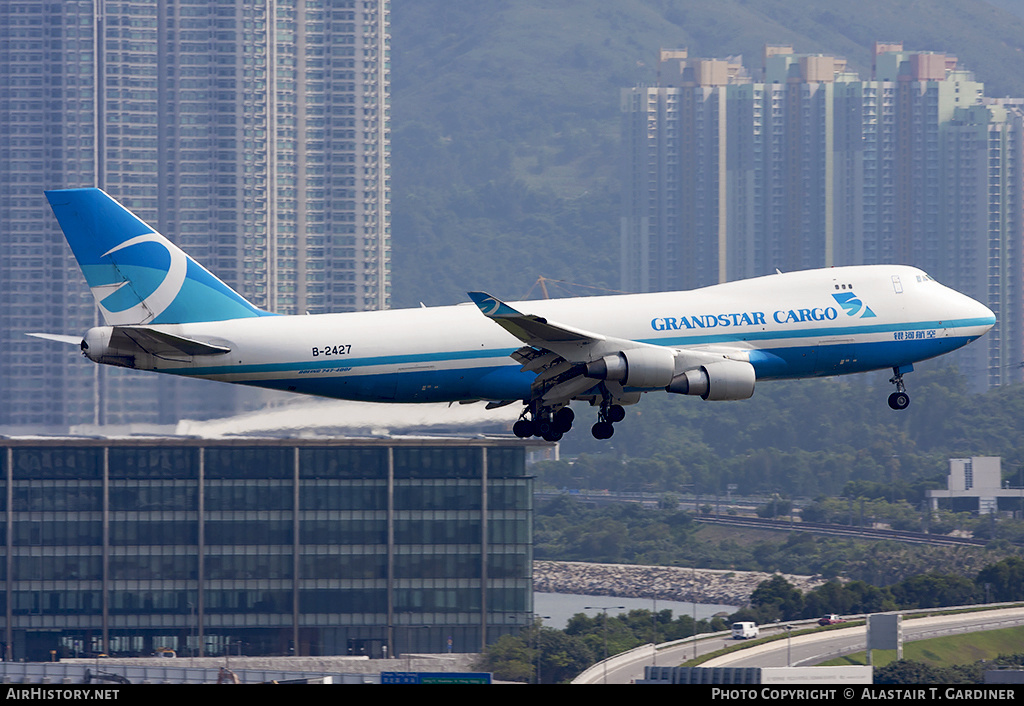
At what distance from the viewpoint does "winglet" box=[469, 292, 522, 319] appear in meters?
51.5

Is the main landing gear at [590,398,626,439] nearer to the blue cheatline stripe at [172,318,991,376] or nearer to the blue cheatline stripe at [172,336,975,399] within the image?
the blue cheatline stripe at [172,318,991,376]

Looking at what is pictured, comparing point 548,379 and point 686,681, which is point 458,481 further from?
point 548,379

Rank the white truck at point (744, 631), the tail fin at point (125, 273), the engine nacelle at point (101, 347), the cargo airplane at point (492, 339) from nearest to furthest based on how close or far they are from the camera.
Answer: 1. the engine nacelle at point (101, 347)
2. the cargo airplane at point (492, 339)
3. the tail fin at point (125, 273)
4. the white truck at point (744, 631)

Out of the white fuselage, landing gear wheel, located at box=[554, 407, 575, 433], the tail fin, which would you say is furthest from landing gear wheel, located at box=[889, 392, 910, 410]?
the tail fin

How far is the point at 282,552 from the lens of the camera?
5217 inches

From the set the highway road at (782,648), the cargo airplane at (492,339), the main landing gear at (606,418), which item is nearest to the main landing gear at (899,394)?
the cargo airplane at (492,339)

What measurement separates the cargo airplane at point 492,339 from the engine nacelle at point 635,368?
5cm

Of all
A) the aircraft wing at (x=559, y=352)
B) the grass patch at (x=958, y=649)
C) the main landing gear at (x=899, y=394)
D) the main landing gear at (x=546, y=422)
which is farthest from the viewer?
the grass patch at (x=958, y=649)

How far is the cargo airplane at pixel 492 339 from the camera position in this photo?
55.8 m

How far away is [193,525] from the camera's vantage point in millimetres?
133125

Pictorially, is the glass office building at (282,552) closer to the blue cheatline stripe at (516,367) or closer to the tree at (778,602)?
the tree at (778,602)

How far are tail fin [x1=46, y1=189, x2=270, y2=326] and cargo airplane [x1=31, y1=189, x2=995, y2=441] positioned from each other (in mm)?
51

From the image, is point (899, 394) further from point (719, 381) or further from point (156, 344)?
point (156, 344)
